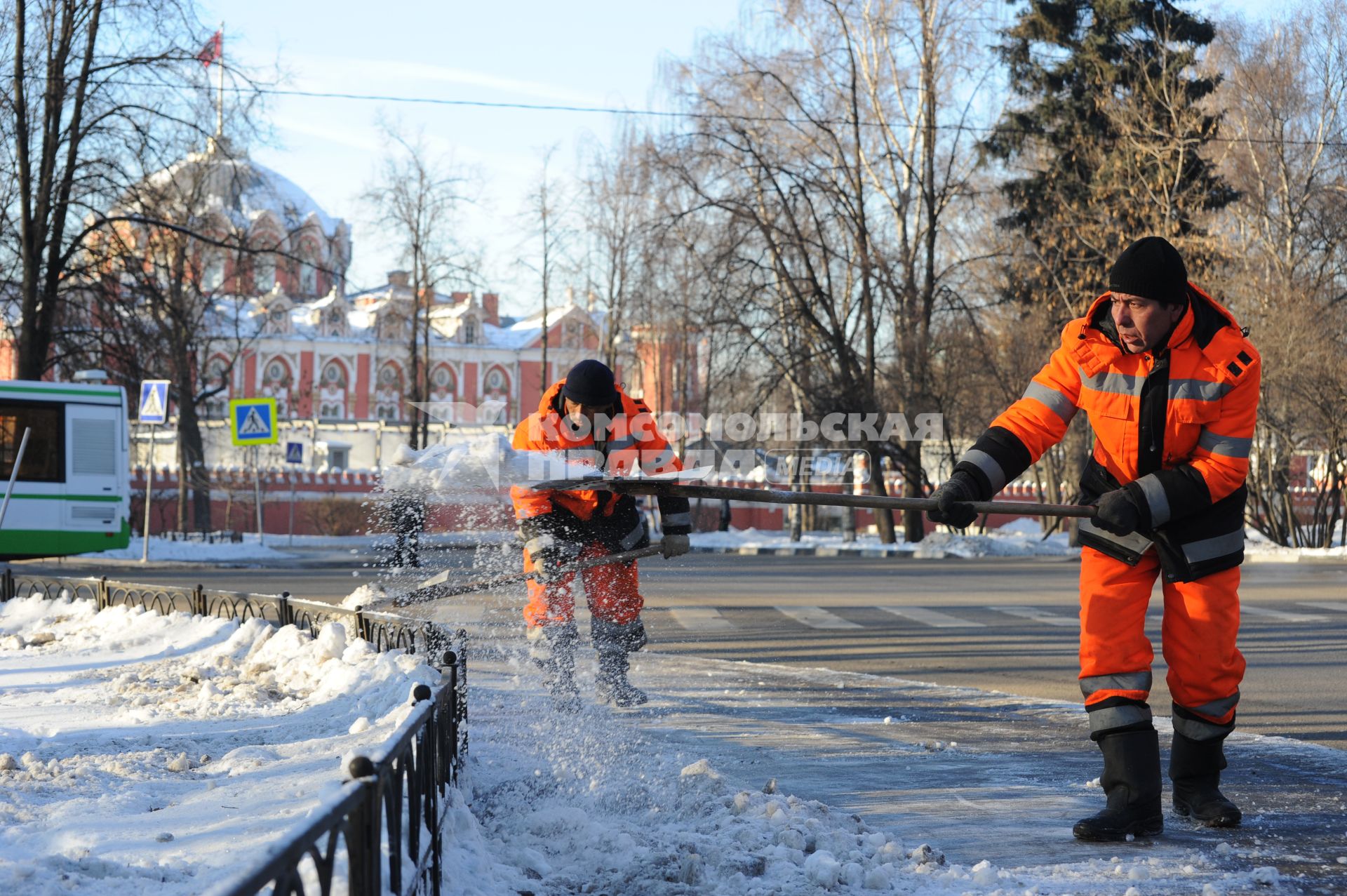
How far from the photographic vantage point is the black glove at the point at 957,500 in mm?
4805

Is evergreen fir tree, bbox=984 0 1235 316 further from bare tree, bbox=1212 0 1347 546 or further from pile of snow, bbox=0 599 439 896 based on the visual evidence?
pile of snow, bbox=0 599 439 896

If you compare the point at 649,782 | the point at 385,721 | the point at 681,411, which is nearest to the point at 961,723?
the point at 649,782

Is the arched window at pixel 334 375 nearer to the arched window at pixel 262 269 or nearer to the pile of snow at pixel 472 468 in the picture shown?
the arched window at pixel 262 269

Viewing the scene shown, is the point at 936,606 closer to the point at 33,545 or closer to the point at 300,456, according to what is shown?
the point at 33,545

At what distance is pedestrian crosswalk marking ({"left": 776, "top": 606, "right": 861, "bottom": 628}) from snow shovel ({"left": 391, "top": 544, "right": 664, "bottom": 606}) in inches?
231

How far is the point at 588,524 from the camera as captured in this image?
663 centimetres

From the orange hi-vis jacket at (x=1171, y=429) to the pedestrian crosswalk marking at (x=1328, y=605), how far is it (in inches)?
407

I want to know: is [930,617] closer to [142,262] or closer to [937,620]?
[937,620]

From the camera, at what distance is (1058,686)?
8.61 meters

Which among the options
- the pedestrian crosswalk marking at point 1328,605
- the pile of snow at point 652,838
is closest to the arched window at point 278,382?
the pedestrian crosswalk marking at point 1328,605

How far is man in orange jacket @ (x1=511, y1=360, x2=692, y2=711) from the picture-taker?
21.3ft

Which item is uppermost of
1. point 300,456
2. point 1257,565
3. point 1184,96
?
point 1184,96

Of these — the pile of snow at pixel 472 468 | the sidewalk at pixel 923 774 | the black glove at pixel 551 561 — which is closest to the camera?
the sidewalk at pixel 923 774

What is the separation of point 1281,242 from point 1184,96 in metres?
6.76
